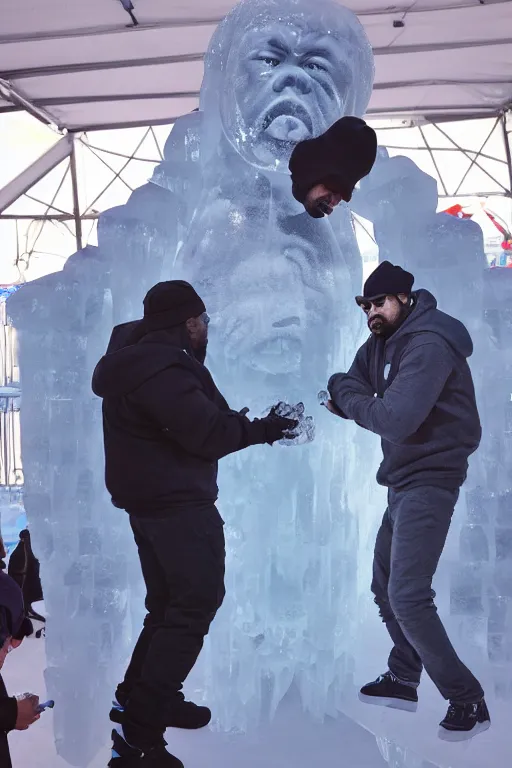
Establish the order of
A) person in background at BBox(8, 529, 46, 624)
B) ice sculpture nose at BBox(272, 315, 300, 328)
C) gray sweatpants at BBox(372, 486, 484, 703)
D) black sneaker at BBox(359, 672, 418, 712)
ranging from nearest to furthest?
gray sweatpants at BBox(372, 486, 484, 703)
black sneaker at BBox(359, 672, 418, 712)
ice sculpture nose at BBox(272, 315, 300, 328)
person in background at BBox(8, 529, 46, 624)

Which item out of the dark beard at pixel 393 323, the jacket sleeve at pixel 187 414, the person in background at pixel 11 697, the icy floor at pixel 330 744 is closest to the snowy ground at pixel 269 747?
the icy floor at pixel 330 744

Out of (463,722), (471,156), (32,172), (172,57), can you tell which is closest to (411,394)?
(463,722)

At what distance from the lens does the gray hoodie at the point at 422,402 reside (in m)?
1.87

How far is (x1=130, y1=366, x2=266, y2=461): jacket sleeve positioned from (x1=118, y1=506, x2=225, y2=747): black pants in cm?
18

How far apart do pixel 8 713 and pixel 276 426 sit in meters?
0.86

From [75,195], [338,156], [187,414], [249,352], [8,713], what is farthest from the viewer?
[75,195]

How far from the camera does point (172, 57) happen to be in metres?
5.04

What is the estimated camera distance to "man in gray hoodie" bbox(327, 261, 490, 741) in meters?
1.88

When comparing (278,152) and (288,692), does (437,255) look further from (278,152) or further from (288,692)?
(288,692)

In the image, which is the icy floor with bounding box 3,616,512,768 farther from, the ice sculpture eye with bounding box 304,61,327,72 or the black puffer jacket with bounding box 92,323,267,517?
the ice sculpture eye with bounding box 304,61,327,72

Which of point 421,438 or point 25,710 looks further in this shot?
point 421,438

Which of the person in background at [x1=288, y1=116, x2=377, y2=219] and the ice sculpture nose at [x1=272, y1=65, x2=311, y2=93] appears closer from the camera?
the person in background at [x1=288, y1=116, x2=377, y2=219]

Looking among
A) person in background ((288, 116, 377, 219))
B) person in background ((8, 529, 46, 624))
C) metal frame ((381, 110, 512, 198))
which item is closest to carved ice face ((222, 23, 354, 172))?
person in background ((288, 116, 377, 219))

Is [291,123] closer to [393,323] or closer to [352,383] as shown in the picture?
[393,323]
